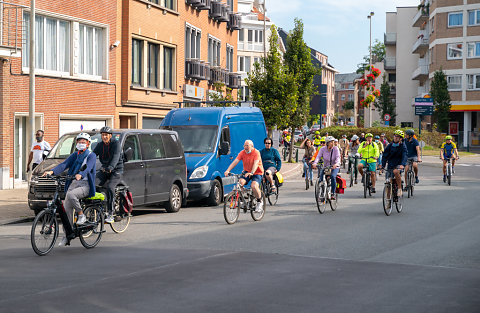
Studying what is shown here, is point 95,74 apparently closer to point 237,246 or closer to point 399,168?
point 399,168

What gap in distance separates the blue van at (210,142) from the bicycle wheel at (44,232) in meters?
7.50

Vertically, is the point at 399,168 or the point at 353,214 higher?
the point at 399,168

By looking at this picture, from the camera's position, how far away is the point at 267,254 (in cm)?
1052

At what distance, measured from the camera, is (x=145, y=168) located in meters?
15.8

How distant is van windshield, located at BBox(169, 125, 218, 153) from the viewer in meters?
18.8

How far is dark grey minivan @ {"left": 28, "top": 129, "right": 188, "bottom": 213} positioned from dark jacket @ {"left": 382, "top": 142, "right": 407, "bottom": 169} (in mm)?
4796

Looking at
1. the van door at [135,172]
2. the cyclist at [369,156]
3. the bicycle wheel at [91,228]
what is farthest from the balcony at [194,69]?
the bicycle wheel at [91,228]

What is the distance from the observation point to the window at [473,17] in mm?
67062

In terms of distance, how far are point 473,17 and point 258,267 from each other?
63445mm

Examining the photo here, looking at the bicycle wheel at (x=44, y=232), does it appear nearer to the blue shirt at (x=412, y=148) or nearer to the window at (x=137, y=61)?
the blue shirt at (x=412, y=148)

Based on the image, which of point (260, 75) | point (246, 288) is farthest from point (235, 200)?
point (260, 75)

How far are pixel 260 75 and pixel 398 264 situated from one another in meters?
32.8

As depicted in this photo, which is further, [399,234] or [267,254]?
[399,234]

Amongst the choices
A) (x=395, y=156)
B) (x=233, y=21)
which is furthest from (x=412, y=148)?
(x=233, y=21)
